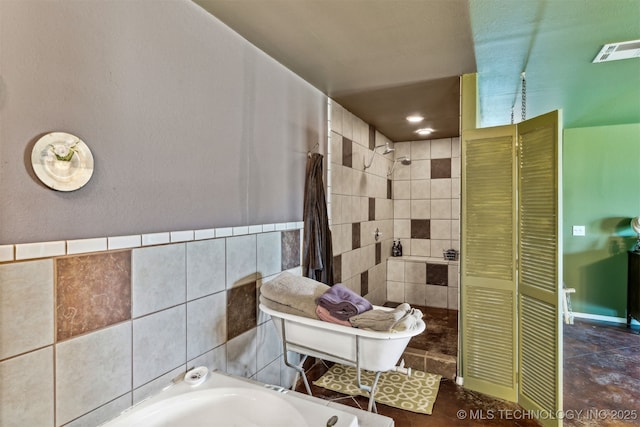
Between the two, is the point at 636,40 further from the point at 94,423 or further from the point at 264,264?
the point at 94,423

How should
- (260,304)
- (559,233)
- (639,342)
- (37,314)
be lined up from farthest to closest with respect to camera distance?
(639,342) → (559,233) → (260,304) → (37,314)

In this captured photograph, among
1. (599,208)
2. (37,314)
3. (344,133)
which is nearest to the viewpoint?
(37,314)

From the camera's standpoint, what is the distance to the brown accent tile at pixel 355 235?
333cm

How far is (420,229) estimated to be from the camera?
4621mm

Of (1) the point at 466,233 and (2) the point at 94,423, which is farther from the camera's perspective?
(1) the point at 466,233

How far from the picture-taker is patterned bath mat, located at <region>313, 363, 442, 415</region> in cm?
224

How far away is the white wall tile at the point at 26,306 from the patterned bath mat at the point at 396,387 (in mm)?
1886

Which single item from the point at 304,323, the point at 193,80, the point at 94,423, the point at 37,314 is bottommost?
the point at 94,423

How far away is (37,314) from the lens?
1.01 metres

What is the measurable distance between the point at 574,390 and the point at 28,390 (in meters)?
3.25

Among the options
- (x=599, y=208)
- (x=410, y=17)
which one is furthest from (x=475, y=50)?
(x=599, y=208)

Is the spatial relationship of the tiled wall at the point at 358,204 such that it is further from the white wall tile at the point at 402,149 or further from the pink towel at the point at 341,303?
the pink towel at the point at 341,303

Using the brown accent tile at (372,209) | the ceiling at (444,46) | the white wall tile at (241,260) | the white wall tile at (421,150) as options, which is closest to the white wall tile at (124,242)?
the white wall tile at (241,260)

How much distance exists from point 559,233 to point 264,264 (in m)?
1.77
